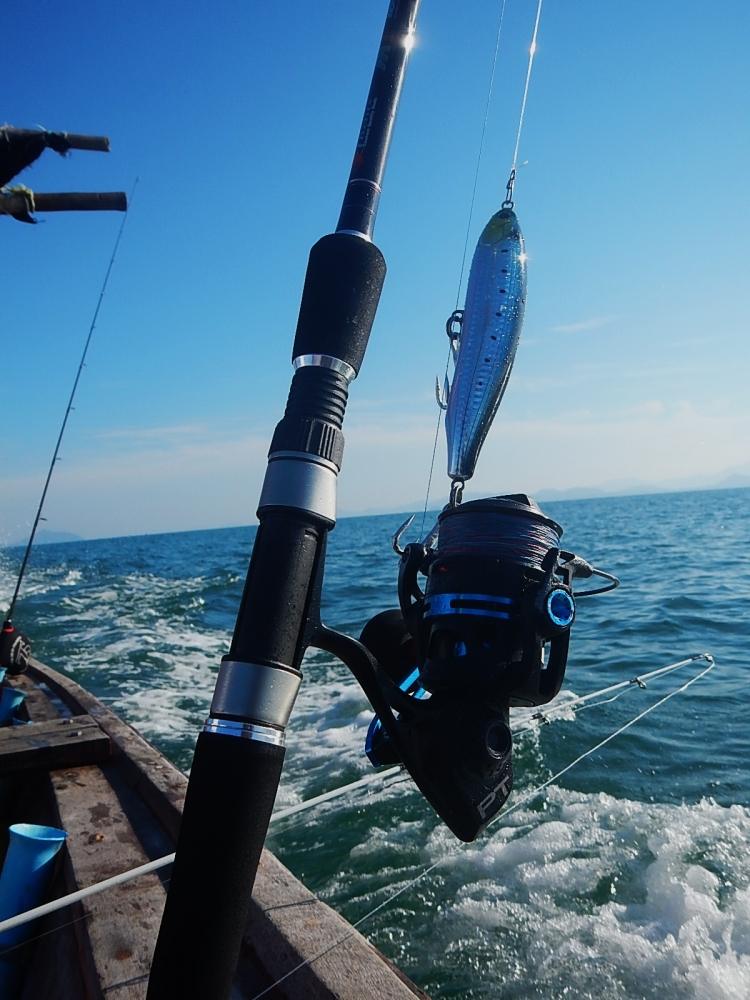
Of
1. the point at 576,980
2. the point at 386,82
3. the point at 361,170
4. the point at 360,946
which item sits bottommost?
the point at 576,980

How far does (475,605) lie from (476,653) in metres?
0.11

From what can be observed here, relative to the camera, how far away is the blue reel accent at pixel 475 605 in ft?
5.02

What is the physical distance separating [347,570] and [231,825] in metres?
21.7

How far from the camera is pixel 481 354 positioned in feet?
7.44

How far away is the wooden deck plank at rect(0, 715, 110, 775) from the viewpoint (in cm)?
319

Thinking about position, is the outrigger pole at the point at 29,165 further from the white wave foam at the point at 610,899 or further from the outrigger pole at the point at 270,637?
the white wave foam at the point at 610,899

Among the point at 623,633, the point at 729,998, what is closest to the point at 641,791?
the point at 729,998

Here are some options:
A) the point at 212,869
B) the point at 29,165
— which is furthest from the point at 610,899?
the point at 29,165

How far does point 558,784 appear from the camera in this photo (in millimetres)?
4949

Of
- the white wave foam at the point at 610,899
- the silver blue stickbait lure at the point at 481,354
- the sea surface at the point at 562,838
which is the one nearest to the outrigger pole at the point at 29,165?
the silver blue stickbait lure at the point at 481,354

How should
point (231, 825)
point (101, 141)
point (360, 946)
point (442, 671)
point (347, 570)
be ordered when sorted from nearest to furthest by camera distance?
point (231, 825)
point (442, 671)
point (360, 946)
point (101, 141)
point (347, 570)

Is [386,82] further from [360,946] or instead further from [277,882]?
[277,882]

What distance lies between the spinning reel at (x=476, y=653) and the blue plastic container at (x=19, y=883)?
1.55 m

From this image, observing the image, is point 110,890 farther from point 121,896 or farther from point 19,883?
point 19,883
